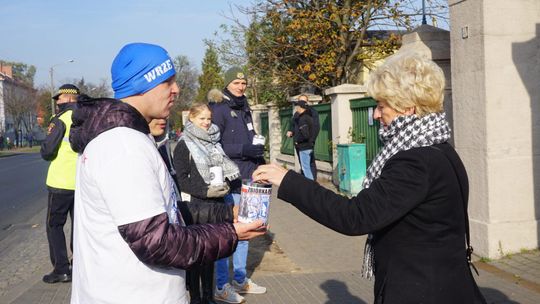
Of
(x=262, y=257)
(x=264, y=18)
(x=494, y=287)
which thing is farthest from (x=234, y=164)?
(x=264, y=18)

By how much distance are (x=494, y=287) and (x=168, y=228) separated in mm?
4570

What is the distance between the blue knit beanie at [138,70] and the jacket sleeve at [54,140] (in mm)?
4190

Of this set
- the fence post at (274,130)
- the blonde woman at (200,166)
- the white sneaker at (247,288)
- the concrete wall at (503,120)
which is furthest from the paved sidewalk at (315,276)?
the fence post at (274,130)

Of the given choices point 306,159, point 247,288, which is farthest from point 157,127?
point 306,159

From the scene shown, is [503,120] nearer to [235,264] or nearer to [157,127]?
[235,264]

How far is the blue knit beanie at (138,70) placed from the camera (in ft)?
7.55

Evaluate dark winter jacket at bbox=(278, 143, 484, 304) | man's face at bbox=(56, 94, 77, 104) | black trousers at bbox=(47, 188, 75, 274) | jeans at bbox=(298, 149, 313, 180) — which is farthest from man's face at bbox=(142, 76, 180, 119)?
jeans at bbox=(298, 149, 313, 180)

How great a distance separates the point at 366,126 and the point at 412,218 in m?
10.0

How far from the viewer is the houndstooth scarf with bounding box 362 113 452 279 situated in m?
Answer: 2.53

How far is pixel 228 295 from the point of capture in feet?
18.3

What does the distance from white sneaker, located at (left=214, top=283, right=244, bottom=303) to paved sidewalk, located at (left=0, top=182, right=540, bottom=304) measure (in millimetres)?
175

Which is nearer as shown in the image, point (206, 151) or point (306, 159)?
point (206, 151)

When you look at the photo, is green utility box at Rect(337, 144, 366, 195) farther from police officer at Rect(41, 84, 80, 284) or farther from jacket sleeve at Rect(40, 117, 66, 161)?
jacket sleeve at Rect(40, 117, 66, 161)

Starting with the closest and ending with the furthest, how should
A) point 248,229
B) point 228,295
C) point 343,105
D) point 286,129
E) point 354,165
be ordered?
point 248,229, point 228,295, point 354,165, point 343,105, point 286,129
